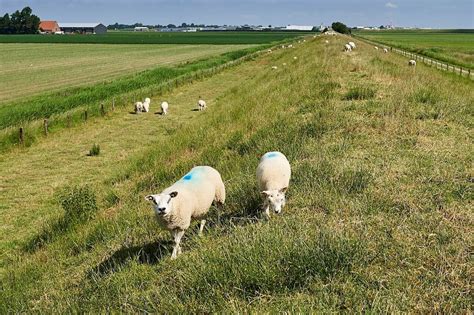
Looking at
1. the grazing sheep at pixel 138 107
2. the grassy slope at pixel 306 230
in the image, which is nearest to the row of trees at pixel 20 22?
the grazing sheep at pixel 138 107

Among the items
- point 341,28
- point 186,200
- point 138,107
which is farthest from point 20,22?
point 186,200

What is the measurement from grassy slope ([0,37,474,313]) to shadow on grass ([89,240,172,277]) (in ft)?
0.16

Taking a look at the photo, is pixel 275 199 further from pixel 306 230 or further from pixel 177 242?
pixel 177 242

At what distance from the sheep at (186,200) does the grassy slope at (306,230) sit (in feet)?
1.02

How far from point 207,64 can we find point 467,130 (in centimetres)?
4777

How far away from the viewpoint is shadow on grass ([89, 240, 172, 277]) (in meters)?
7.21

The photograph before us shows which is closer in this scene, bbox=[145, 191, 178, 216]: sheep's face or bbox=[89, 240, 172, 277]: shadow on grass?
bbox=[145, 191, 178, 216]: sheep's face

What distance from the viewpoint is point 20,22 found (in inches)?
7126

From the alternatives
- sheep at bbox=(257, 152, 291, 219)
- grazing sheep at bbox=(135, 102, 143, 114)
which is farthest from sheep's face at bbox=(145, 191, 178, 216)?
grazing sheep at bbox=(135, 102, 143, 114)

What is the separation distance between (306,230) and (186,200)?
2458mm

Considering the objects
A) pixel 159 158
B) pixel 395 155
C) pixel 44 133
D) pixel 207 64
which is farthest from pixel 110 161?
pixel 207 64

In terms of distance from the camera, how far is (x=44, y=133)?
75.8 feet

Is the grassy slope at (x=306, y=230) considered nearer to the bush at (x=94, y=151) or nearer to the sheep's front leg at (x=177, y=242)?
the sheep's front leg at (x=177, y=242)

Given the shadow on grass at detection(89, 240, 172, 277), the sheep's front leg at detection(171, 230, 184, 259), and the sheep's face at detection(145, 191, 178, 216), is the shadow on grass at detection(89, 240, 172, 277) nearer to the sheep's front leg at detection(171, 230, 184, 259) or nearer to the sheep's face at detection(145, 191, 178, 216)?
the sheep's front leg at detection(171, 230, 184, 259)
